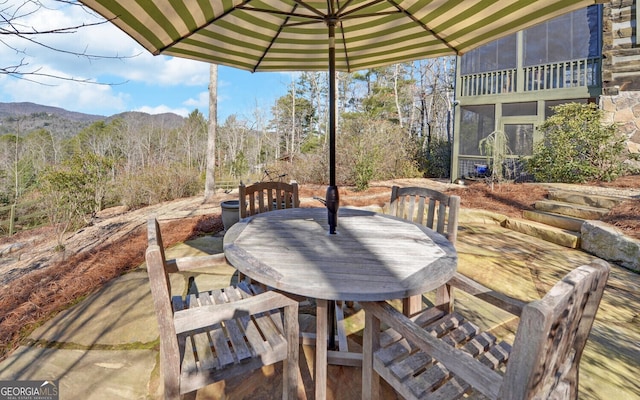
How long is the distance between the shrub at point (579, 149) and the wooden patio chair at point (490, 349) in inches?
227

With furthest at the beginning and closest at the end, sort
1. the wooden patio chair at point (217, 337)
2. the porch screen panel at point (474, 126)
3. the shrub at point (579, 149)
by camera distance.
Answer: the porch screen panel at point (474, 126), the shrub at point (579, 149), the wooden patio chair at point (217, 337)

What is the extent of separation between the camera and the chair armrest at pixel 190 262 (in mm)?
1505

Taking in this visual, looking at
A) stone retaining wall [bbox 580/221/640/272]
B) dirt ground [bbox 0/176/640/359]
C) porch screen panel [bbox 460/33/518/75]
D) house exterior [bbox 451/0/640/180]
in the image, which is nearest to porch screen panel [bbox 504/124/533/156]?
house exterior [bbox 451/0/640/180]

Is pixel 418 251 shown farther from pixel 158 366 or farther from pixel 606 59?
pixel 606 59

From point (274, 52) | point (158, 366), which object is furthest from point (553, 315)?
point (274, 52)

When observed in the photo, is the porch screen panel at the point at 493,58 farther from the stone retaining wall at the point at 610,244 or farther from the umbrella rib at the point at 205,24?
the umbrella rib at the point at 205,24

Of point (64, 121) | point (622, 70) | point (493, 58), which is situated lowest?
point (622, 70)

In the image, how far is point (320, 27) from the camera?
7.39 ft

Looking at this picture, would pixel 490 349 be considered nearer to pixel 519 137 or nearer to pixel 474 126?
pixel 519 137

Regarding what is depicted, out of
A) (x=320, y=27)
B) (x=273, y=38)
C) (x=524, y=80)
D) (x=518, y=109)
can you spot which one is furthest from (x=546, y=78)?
(x=273, y=38)

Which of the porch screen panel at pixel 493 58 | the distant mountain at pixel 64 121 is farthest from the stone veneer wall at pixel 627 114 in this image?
the distant mountain at pixel 64 121

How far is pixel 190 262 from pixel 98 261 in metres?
2.05

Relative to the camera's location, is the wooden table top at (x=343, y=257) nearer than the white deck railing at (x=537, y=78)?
Yes

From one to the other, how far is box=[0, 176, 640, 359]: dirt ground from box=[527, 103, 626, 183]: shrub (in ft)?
1.29
